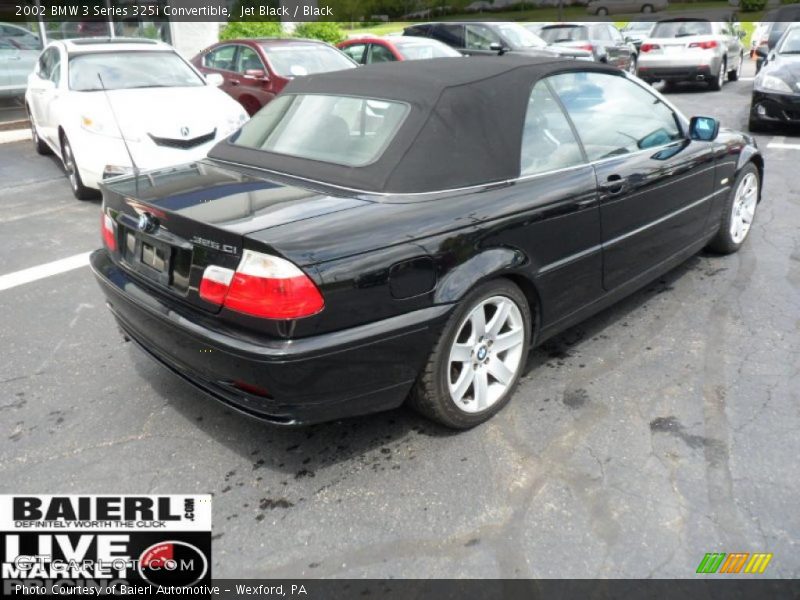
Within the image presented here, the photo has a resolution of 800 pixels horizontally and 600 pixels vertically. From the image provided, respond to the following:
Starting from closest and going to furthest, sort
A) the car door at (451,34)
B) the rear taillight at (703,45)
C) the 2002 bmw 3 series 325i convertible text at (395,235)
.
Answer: the 2002 bmw 3 series 325i convertible text at (395,235) → the car door at (451,34) → the rear taillight at (703,45)

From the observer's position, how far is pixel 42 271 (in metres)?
5.23

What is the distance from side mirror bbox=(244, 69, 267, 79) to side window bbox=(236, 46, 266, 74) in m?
0.07

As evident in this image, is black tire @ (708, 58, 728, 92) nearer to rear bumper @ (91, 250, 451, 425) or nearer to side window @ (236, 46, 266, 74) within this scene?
side window @ (236, 46, 266, 74)

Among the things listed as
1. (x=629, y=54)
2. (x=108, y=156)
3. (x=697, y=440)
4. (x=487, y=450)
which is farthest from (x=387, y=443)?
(x=629, y=54)

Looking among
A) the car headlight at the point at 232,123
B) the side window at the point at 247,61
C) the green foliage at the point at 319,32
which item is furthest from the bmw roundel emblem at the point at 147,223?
the green foliage at the point at 319,32

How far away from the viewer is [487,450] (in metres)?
3.05

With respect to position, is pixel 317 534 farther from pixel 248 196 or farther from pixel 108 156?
pixel 108 156

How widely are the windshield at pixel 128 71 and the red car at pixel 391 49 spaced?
434 centimetres

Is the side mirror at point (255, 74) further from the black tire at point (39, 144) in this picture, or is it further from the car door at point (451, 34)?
the car door at point (451, 34)

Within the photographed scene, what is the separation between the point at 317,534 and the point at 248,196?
138 centimetres

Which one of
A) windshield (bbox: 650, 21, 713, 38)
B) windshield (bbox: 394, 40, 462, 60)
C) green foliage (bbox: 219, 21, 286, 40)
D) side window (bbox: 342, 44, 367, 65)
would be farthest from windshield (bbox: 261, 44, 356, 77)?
windshield (bbox: 650, 21, 713, 38)

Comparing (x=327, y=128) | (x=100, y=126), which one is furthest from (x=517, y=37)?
(x=327, y=128)

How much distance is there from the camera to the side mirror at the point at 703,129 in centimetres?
441

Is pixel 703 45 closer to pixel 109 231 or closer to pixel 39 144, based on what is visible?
pixel 39 144
